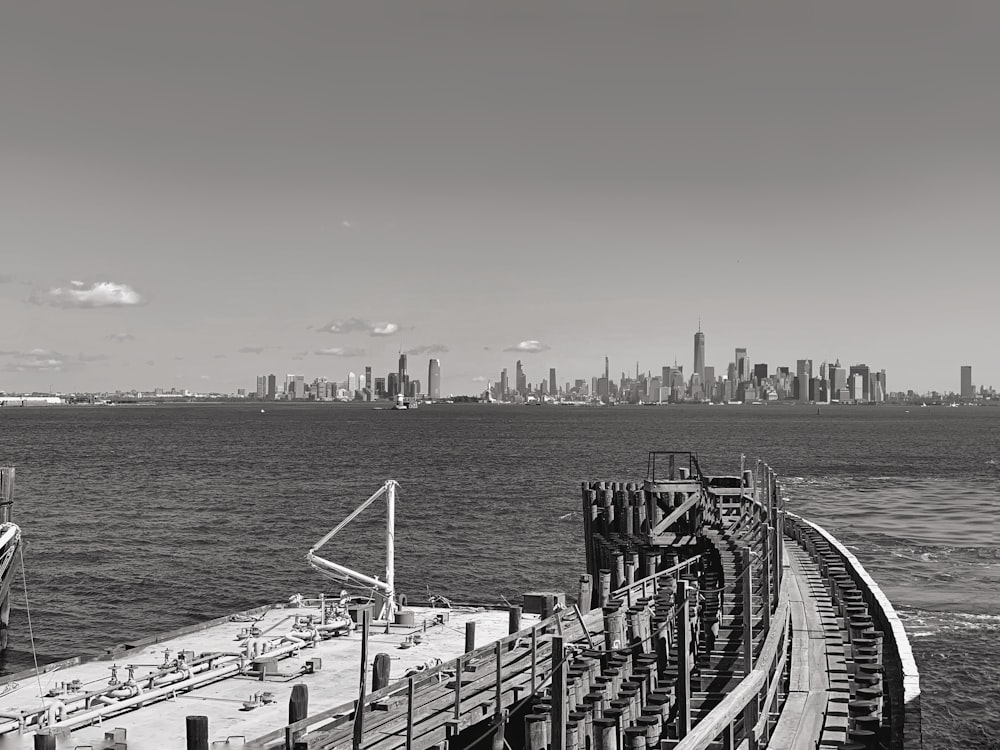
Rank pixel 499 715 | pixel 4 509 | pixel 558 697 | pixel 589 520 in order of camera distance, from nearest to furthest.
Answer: pixel 558 697
pixel 499 715
pixel 4 509
pixel 589 520

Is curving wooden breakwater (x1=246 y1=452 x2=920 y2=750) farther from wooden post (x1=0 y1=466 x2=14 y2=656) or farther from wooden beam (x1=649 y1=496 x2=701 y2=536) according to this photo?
wooden post (x1=0 y1=466 x2=14 y2=656)

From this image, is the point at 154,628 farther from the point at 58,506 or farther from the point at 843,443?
the point at 843,443

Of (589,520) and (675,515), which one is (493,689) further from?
(589,520)

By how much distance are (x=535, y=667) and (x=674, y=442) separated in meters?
155

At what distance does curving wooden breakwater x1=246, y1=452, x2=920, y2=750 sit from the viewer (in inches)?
523

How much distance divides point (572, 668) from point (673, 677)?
387 centimetres

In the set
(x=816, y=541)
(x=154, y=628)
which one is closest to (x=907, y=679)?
(x=816, y=541)

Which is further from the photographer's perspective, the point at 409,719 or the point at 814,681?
the point at 814,681

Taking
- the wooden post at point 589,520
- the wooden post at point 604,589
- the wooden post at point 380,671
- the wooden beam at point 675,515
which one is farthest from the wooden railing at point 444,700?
the wooden post at point 589,520

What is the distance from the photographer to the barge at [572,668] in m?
13.6

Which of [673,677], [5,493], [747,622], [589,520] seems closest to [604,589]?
[673,677]

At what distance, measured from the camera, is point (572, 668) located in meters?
16.7

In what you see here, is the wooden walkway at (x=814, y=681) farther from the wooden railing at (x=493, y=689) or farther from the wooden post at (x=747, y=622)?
the wooden post at (x=747, y=622)

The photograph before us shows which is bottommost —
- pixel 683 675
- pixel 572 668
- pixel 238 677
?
pixel 238 677
